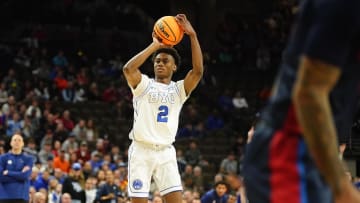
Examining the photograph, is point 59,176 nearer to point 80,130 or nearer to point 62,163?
point 62,163

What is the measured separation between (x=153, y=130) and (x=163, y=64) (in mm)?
795

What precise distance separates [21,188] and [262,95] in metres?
13.4

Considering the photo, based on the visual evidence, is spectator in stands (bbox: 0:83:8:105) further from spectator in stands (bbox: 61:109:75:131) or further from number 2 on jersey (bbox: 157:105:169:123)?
number 2 on jersey (bbox: 157:105:169:123)

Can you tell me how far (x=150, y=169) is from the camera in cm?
759

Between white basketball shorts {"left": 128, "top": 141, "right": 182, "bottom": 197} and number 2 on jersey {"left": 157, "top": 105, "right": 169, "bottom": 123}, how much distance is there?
28 centimetres

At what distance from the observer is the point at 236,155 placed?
2059cm

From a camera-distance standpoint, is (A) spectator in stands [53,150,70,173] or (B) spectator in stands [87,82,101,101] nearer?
(A) spectator in stands [53,150,70,173]

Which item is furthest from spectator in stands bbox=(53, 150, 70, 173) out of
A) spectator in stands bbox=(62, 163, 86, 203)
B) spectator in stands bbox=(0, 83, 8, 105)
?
spectator in stands bbox=(0, 83, 8, 105)

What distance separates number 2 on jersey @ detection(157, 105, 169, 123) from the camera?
24.8 ft

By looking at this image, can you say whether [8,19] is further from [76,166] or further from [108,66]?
[76,166]

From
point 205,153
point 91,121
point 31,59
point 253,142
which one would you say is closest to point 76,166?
point 91,121

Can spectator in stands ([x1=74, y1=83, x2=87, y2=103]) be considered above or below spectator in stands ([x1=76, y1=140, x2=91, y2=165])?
above

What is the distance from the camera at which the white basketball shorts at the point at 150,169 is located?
7.53 meters

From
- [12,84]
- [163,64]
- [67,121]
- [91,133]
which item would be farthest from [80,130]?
[163,64]
